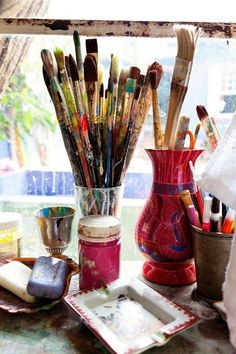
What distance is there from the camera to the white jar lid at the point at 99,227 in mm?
717

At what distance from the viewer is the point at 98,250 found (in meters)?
0.73

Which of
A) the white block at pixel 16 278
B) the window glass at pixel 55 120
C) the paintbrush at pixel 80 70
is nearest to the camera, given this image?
the white block at pixel 16 278

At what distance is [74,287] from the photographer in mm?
793

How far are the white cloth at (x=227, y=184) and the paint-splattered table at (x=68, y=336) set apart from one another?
0.07 m

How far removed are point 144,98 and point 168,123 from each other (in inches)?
3.3

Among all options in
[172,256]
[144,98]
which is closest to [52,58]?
[144,98]

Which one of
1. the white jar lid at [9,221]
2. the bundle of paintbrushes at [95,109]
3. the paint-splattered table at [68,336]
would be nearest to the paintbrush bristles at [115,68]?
the bundle of paintbrushes at [95,109]

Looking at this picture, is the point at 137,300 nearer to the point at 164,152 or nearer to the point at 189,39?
the point at 164,152

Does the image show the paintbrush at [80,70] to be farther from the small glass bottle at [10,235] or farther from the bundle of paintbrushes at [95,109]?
the small glass bottle at [10,235]

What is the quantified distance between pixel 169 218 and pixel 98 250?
0.47 feet

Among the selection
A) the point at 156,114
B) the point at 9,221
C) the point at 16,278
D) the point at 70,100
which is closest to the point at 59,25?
the point at 70,100

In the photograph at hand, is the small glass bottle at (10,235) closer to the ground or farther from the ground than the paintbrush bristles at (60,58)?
closer to the ground

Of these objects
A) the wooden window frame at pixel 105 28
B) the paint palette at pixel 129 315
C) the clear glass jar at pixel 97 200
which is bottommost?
the paint palette at pixel 129 315

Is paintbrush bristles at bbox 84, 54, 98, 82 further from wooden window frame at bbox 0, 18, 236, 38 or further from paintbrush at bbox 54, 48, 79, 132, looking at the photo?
wooden window frame at bbox 0, 18, 236, 38
